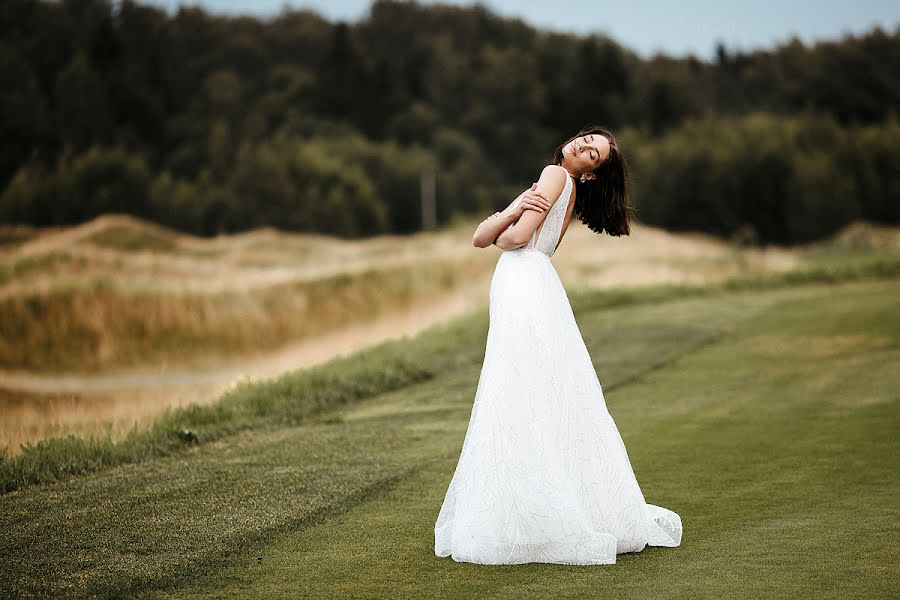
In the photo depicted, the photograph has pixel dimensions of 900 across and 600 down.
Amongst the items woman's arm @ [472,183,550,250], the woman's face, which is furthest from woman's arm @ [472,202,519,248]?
the woman's face

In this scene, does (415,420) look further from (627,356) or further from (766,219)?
(766,219)

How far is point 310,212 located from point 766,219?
26.0m

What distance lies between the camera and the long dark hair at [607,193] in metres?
6.07

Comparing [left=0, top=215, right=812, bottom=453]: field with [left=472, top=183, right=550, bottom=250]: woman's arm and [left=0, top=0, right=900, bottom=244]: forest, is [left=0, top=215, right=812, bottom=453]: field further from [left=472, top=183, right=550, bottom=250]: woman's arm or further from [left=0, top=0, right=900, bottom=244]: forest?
[left=0, top=0, right=900, bottom=244]: forest

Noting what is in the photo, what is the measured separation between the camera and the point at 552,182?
580cm

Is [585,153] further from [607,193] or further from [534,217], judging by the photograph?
[534,217]

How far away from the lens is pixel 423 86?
261 feet

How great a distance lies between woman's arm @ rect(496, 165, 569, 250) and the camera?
5730mm

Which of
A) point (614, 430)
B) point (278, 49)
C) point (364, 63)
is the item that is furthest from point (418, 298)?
point (278, 49)

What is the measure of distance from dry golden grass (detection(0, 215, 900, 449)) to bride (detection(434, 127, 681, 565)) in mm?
11104

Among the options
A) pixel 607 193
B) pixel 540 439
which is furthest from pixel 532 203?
pixel 540 439

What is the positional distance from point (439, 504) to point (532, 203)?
2.26m

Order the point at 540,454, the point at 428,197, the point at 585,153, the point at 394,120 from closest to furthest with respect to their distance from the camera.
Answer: the point at 540,454 < the point at 585,153 < the point at 428,197 < the point at 394,120

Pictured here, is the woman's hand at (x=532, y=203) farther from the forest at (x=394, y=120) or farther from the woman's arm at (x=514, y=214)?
Result: the forest at (x=394, y=120)
